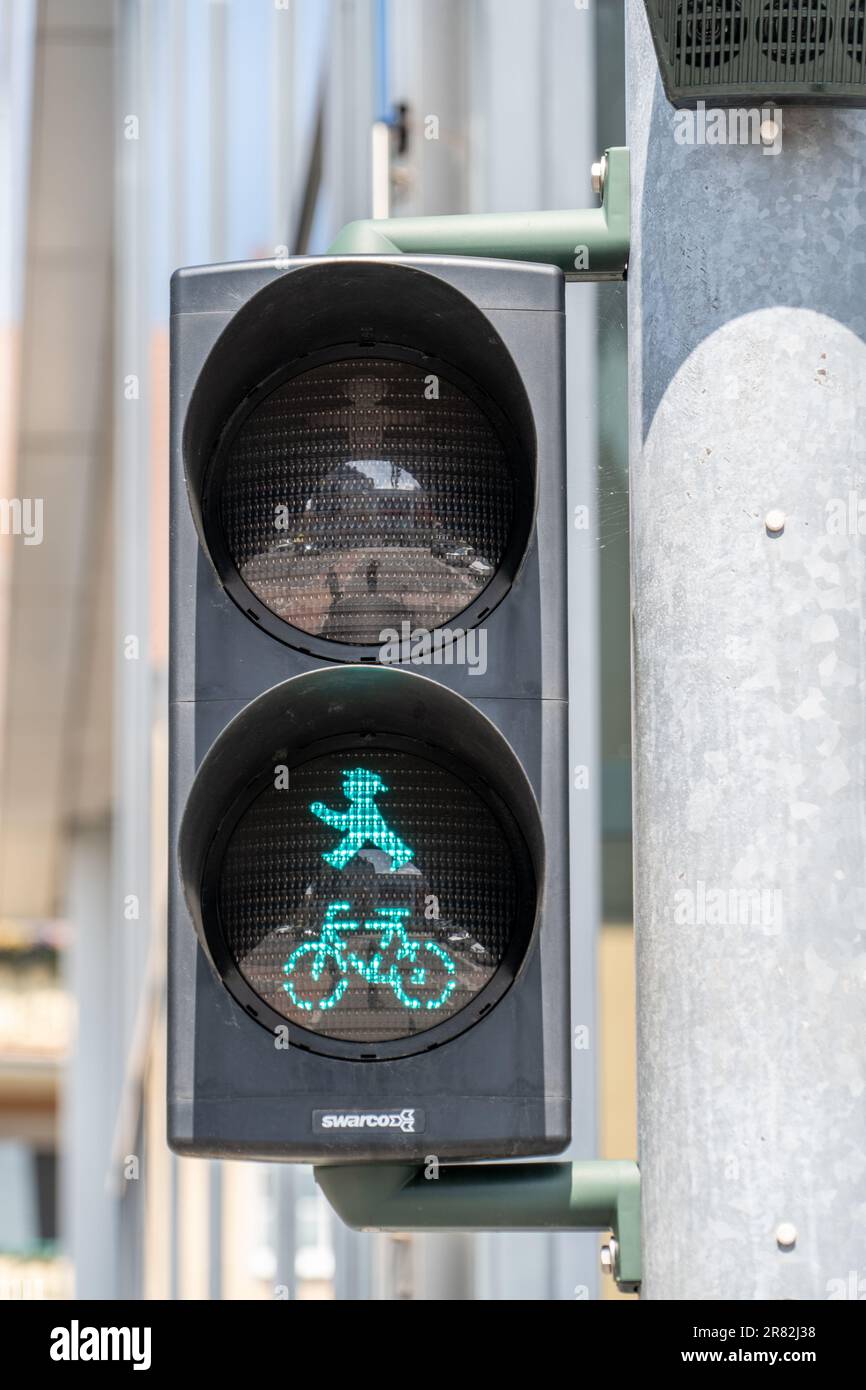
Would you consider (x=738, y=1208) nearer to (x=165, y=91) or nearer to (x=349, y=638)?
(x=349, y=638)

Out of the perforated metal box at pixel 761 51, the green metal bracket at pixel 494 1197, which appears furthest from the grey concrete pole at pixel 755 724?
the green metal bracket at pixel 494 1197

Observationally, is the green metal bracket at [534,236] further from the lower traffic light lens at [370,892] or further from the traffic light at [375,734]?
the lower traffic light lens at [370,892]

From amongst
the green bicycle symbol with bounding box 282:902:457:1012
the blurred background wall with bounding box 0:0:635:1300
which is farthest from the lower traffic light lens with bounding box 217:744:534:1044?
the blurred background wall with bounding box 0:0:635:1300

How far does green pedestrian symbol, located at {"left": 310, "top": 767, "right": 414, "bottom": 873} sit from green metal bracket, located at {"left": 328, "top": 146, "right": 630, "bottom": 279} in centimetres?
56

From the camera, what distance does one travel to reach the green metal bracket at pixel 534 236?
2.26 m

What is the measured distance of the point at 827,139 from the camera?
6.82ft

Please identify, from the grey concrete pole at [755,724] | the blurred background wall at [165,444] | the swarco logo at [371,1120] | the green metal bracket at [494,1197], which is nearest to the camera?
the grey concrete pole at [755,724]

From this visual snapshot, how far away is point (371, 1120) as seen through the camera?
2066mm

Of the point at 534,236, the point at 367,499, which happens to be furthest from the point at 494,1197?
the point at 534,236

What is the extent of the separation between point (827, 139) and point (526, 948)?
2.85ft

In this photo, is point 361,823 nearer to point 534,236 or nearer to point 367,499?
point 367,499

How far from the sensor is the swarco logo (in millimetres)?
2066

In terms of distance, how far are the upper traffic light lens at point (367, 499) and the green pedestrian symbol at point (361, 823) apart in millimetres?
153

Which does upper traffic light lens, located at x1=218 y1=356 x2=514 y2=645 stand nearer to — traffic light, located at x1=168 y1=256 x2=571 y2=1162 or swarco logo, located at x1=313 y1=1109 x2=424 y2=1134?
traffic light, located at x1=168 y1=256 x2=571 y2=1162
